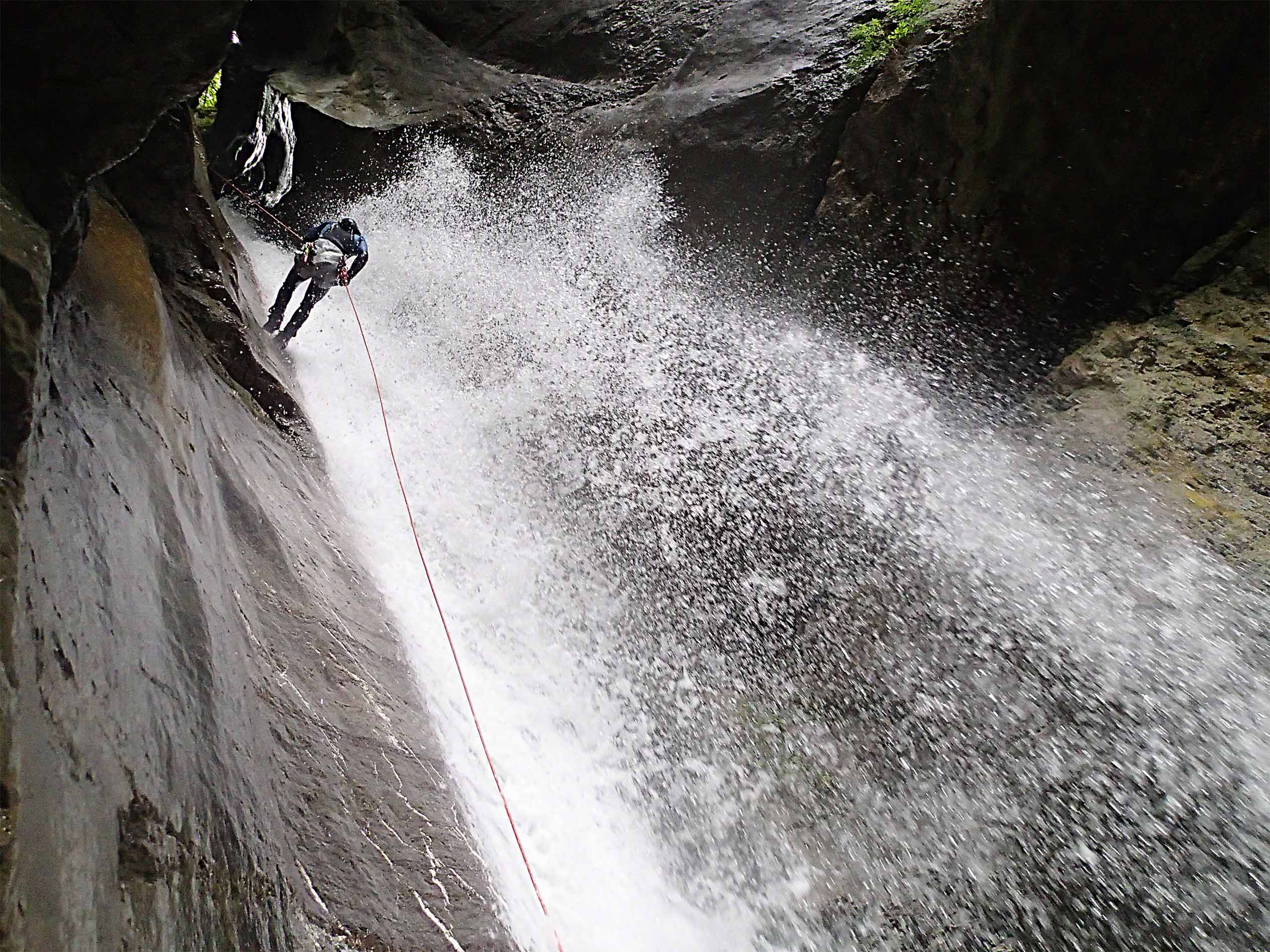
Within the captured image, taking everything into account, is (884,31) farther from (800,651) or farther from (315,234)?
(800,651)

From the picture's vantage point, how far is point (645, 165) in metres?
8.91

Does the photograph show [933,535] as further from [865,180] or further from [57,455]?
[57,455]

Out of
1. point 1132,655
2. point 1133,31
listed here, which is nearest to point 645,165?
point 1133,31

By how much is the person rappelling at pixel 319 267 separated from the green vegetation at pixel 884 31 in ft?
18.0

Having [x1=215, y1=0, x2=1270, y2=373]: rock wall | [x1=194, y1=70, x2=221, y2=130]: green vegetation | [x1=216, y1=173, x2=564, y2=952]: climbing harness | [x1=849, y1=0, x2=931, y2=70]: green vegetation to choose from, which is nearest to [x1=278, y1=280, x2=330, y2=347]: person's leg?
[x1=216, y1=173, x2=564, y2=952]: climbing harness

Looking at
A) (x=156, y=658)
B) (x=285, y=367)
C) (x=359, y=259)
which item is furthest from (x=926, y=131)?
(x=156, y=658)

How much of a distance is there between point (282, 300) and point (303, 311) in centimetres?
21

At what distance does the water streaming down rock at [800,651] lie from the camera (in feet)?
12.2

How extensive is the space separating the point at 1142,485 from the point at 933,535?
132cm

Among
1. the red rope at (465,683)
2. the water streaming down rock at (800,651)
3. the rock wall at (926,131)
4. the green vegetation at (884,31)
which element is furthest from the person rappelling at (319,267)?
the green vegetation at (884,31)

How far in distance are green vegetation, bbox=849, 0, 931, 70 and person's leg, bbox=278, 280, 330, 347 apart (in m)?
5.93

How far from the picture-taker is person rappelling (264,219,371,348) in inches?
265

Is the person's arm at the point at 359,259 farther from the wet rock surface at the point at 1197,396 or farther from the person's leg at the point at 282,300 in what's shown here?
the wet rock surface at the point at 1197,396

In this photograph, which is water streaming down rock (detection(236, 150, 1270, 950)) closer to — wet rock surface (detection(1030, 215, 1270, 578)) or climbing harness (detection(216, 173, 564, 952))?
climbing harness (detection(216, 173, 564, 952))
